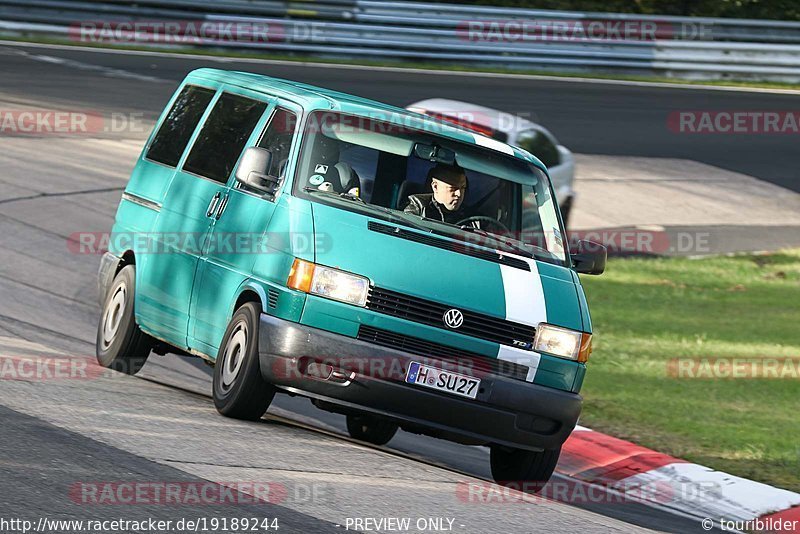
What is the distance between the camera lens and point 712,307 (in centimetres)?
1504

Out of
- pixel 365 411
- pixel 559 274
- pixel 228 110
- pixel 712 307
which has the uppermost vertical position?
pixel 228 110

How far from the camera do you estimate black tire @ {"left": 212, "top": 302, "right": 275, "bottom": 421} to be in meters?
7.26

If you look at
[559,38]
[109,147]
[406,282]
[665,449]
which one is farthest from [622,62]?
[406,282]

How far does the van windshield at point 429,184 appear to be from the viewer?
7.84m

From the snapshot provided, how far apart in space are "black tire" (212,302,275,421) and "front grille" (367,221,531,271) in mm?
819

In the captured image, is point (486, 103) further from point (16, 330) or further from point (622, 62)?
point (16, 330)

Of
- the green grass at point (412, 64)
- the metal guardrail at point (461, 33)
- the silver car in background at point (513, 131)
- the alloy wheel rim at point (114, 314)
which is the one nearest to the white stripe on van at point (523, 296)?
the alloy wheel rim at point (114, 314)

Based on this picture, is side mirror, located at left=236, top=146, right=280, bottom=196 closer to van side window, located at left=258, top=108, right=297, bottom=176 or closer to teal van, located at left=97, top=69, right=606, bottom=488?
teal van, located at left=97, top=69, right=606, bottom=488

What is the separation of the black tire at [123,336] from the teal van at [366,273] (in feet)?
0.07

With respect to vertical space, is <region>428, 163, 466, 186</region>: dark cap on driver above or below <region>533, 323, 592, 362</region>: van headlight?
above

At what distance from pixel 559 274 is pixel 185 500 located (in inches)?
118

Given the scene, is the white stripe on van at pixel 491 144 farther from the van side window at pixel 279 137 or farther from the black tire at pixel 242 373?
the black tire at pixel 242 373

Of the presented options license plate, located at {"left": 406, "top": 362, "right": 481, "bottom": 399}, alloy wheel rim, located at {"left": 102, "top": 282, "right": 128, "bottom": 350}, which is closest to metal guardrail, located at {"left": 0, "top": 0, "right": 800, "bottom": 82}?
alloy wheel rim, located at {"left": 102, "top": 282, "right": 128, "bottom": 350}

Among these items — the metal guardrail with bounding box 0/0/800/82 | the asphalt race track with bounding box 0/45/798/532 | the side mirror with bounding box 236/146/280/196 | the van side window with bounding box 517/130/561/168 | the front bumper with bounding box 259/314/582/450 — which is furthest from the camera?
the metal guardrail with bounding box 0/0/800/82
